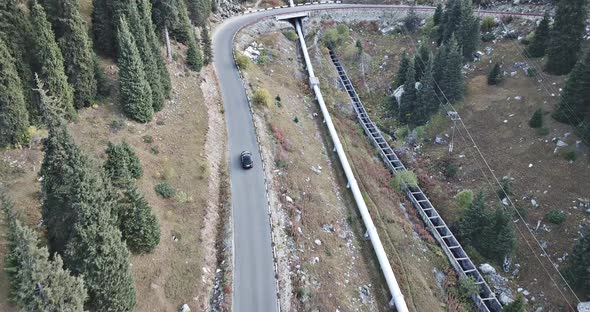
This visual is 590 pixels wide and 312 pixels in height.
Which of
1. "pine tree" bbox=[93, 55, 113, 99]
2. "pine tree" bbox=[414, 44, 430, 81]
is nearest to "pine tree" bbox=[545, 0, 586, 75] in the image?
"pine tree" bbox=[414, 44, 430, 81]

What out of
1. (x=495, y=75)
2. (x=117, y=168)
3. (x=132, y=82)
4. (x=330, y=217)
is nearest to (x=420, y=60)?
(x=495, y=75)

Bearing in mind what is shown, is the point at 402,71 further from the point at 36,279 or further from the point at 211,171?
the point at 36,279

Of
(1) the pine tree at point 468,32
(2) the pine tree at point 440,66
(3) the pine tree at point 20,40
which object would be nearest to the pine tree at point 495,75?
(1) the pine tree at point 468,32

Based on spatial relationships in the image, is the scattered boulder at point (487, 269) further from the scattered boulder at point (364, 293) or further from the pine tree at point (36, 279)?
the pine tree at point (36, 279)

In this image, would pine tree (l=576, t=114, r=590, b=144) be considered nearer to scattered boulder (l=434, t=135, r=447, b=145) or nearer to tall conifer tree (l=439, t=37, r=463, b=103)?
scattered boulder (l=434, t=135, r=447, b=145)

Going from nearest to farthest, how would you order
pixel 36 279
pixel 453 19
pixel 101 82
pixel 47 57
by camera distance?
pixel 36 279 → pixel 47 57 → pixel 101 82 → pixel 453 19
